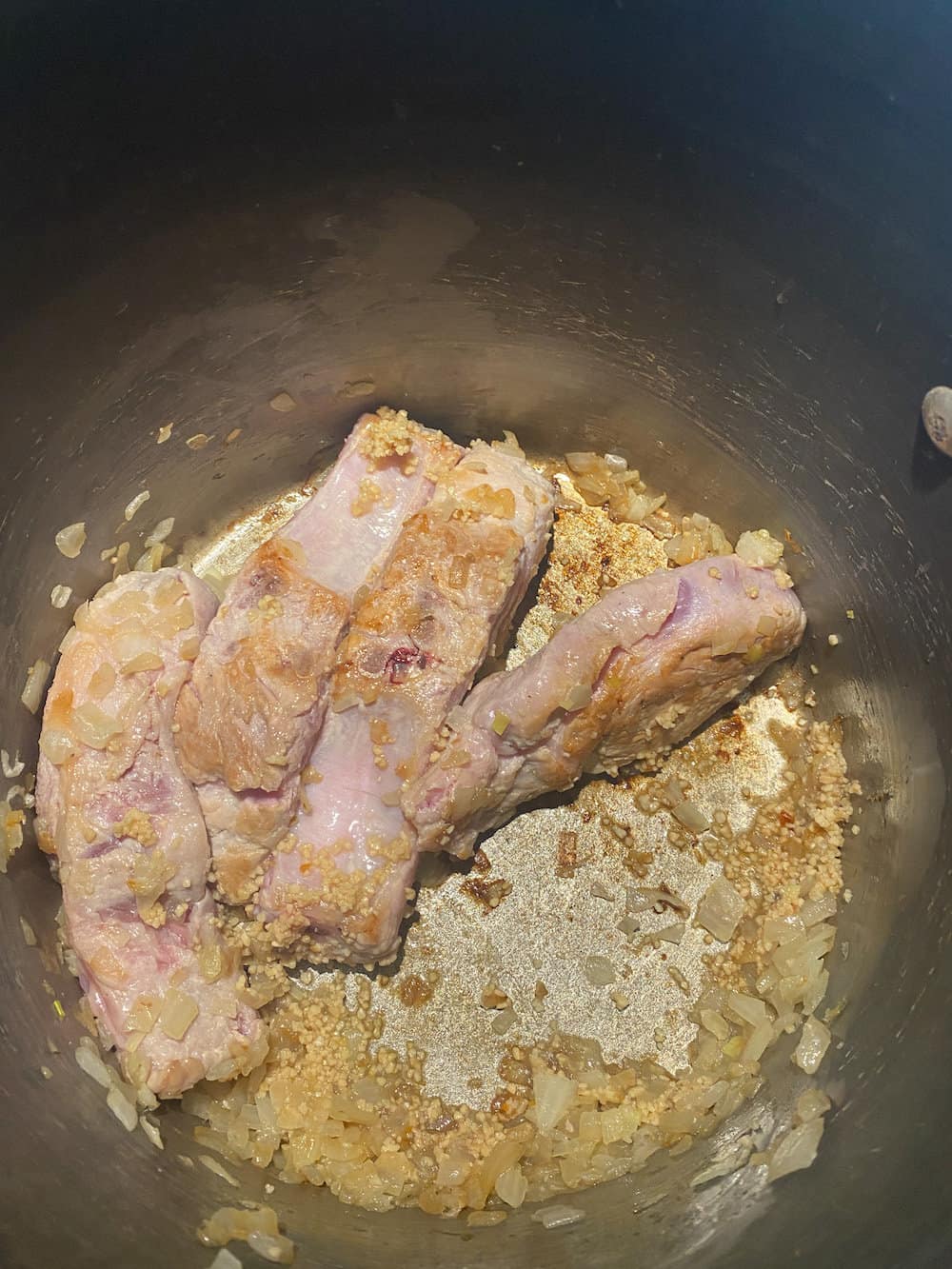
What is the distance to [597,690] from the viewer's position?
198cm

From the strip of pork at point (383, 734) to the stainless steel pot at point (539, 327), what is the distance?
59cm

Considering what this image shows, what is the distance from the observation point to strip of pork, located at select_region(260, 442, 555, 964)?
6.31 feet

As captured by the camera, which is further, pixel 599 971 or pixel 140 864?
pixel 599 971

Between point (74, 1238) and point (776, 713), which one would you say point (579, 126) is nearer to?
point (776, 713)

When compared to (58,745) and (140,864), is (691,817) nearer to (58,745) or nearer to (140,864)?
(140,864)

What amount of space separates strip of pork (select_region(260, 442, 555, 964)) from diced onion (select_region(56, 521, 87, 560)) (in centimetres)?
80

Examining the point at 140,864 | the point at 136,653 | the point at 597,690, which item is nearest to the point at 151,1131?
the point at 140,864

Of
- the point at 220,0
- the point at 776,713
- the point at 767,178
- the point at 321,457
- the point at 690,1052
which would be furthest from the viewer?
the point at 321,457

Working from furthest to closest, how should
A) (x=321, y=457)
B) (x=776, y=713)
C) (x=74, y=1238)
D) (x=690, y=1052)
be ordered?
1. (x=321, y=457)
2. (x=776, y=713)
3. (x=690, y=1052)
4. (x=74, y=1238)

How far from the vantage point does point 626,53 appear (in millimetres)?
1811

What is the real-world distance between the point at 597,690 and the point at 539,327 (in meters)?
1.03

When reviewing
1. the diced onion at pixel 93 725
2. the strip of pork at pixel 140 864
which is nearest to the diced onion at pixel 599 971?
the strip of pork at pixel 140 864

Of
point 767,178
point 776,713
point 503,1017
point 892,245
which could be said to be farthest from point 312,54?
point 503,1017

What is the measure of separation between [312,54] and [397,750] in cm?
149
